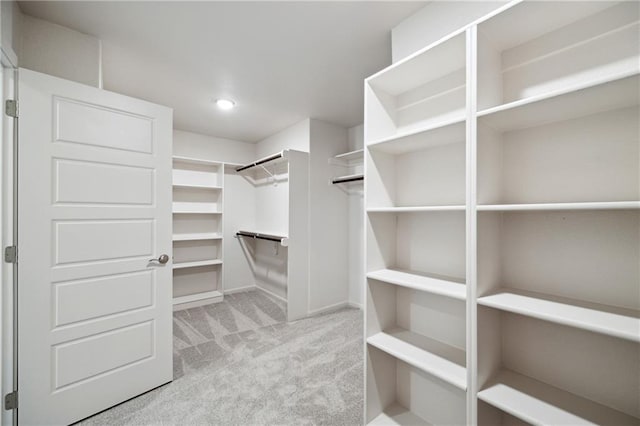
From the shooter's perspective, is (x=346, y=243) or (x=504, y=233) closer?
(x=504, y=233)

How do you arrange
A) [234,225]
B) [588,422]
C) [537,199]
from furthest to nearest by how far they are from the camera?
[234,225] < [537,199] < [588,422]

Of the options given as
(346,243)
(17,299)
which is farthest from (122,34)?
(346,243)

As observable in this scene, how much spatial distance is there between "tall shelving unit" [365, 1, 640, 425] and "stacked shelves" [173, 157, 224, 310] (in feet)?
10.1

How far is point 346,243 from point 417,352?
8.21 ft

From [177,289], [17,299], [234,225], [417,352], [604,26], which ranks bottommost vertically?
[177,289]

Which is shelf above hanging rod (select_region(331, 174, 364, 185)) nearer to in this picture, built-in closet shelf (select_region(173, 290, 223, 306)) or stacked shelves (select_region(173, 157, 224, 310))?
stacked shelves (select_region(173, 157, 224, 310))

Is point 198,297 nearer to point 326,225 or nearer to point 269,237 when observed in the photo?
point 269,237

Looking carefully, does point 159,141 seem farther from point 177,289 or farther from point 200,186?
point 177,289

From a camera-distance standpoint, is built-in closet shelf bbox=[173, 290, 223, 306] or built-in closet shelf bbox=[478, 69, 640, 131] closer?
built-in closet shelf bbox=[478, 69, 640, 131]

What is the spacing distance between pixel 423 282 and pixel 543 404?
2.01ft

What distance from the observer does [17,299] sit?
1.52 metres

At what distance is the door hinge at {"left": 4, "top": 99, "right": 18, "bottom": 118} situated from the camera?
149 cm

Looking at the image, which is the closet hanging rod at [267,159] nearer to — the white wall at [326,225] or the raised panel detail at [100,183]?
the white wall at [326,225]

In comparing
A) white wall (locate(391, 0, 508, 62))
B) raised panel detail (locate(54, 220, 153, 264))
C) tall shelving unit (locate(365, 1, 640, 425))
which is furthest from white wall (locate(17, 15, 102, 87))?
white wall (locate(391, 0, 508, 62))
